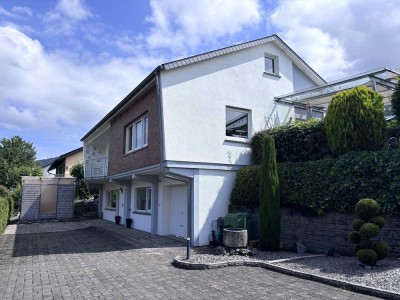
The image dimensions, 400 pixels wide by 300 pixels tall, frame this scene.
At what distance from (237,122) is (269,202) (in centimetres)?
442

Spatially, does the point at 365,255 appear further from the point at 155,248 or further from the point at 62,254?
the point at 62,254

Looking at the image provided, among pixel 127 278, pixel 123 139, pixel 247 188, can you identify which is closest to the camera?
pixel 127 278

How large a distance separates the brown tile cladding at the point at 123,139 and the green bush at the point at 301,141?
4177 mm

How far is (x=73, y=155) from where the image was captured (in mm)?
36250

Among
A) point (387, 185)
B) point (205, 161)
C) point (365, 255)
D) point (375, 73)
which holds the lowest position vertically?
point (365, 255)

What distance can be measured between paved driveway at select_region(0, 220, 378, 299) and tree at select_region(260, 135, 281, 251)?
2.04 m

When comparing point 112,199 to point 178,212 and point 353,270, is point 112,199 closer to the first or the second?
point 178,212

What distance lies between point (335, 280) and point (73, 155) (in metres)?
33.8

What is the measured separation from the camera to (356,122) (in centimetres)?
965

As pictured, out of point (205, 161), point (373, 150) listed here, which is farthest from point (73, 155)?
point (373, 150)

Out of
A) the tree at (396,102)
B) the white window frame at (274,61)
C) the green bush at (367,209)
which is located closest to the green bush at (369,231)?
the green bush at (367,209)

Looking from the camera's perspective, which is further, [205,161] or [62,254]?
[205,161]

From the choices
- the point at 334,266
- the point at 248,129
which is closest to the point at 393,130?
the point at 334,266

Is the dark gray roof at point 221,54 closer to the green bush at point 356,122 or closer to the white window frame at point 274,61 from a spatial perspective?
the white window frame at point 274,61
